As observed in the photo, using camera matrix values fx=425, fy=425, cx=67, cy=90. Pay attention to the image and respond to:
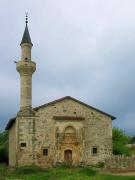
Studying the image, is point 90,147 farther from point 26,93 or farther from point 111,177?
point 111,177

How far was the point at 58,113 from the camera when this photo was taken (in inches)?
1494

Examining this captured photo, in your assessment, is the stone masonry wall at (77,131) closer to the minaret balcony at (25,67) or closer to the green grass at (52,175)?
the minaret balcony at (25,67)

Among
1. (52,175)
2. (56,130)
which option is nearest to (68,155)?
(56,130)

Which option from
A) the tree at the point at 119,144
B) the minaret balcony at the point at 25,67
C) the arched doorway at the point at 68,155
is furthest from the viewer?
the tree at the point at 119,144

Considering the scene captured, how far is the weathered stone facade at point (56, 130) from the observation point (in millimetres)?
36750

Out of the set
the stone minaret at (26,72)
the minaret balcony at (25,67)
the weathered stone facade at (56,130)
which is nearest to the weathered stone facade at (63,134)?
the weathered stone facade at (56,130)

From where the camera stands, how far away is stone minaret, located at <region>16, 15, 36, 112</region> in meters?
37.4

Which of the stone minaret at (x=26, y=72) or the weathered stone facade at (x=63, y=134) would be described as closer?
the weathered stone facade at (x=63, y=134)

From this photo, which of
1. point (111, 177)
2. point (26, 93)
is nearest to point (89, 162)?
point (26, 93)

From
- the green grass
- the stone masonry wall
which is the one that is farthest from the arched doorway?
the green grass

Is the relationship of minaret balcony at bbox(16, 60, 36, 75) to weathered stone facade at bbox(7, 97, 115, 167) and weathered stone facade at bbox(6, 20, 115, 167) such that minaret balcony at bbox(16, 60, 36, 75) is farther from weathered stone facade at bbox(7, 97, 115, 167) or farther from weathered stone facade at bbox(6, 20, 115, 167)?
weathered stone facade at bbox(7, 97, 115, 167)

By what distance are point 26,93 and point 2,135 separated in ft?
84.5

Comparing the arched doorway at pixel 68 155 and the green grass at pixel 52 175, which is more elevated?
the arched doorway at pixel 68 155

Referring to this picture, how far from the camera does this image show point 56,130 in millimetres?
37406
